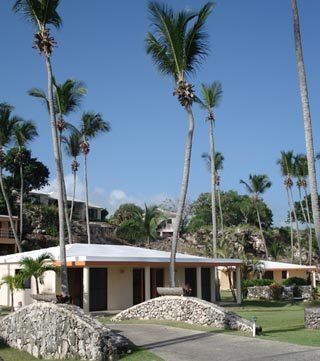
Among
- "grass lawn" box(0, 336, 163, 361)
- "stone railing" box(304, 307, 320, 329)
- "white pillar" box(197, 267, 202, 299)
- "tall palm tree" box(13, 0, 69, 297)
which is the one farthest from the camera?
"white pillar" box(197, 267, 202, 299)

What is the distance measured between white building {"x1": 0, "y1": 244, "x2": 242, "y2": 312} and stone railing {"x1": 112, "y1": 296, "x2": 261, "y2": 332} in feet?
16.0

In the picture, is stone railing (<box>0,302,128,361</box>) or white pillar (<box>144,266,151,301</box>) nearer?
stone railing (<box>0,302,128,361</box>)

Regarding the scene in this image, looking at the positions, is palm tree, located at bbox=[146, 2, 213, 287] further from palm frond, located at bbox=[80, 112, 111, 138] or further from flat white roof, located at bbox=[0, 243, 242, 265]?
palm frond, located at bbox=[80, 112, 111, 138]

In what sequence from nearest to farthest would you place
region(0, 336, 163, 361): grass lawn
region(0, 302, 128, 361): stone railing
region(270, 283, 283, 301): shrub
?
region(0, 336, 163, 361): grass lawn → region(0, 302, 128, 361): stone railing → region(270, 283, 283, 301): shrub

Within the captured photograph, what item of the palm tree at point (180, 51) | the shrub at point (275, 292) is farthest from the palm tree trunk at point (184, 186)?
the shrub at point (275, 292)

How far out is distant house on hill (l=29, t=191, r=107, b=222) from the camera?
61688 millimetres

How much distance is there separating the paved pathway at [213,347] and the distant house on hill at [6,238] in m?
35.7

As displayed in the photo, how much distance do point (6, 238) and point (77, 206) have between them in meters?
19.7

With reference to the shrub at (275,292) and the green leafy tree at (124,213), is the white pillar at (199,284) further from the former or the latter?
the green leafy tree at (124,213)

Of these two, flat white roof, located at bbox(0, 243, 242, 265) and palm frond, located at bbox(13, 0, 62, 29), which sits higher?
palm frond, located at bbox(13, 0, 62, 29)

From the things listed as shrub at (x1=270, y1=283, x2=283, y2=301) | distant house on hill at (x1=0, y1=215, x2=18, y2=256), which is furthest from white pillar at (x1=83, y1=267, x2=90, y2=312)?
distant house on hill at (x1=0, y1=215, x2=18, y2=256)

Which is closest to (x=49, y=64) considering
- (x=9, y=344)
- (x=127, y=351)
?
(x=9, y=344)

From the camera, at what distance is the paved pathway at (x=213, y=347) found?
1127 cm

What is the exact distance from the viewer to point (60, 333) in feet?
41.2
